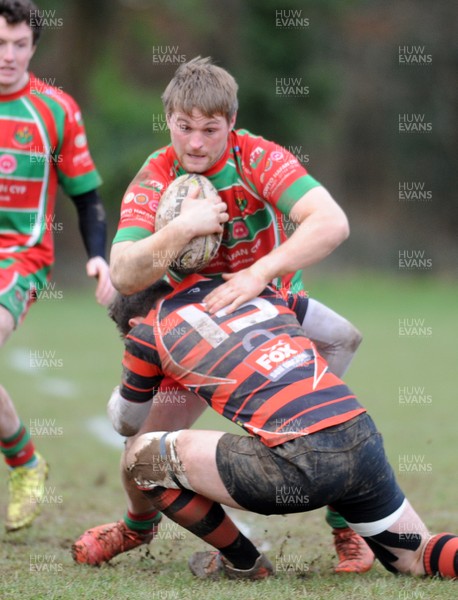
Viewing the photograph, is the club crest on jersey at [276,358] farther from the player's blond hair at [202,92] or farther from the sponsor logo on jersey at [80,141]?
the sponsor logo on jersey at [80,141]

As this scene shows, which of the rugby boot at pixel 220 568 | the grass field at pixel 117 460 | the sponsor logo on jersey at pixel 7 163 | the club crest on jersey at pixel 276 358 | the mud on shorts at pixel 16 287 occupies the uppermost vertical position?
the sponsor logo on jersey at pixel 7 163

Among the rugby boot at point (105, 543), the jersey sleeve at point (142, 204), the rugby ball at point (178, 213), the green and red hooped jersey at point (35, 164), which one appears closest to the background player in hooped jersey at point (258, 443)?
the rugby ball at point (178, 213)

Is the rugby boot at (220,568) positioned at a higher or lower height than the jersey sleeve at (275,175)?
lower

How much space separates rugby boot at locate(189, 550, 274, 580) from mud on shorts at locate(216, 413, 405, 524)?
0.35 meters

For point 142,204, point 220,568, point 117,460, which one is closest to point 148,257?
point 142,204

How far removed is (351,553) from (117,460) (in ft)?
9.04

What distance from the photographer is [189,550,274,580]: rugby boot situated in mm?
3832

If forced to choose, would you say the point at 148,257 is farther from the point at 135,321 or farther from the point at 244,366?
the point at 244,366

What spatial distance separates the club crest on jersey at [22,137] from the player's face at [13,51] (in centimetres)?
21

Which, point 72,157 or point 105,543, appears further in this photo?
point 72,157

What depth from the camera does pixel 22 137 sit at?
514cm

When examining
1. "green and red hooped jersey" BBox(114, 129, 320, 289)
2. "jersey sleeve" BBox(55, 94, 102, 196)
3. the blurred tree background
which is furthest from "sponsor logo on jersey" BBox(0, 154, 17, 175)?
the blurred tree background

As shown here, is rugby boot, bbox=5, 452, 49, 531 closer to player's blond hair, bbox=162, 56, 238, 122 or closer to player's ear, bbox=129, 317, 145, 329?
player's ear, bbox=129, 317, 145, 329

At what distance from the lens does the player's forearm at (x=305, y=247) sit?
3779mm
